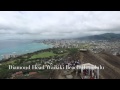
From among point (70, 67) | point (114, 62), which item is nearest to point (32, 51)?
point (70, 67)
